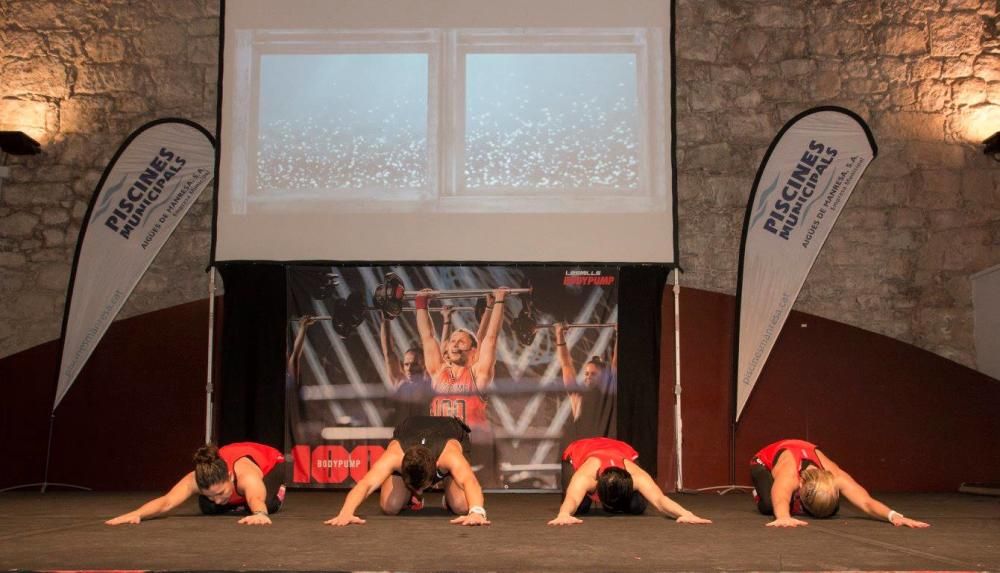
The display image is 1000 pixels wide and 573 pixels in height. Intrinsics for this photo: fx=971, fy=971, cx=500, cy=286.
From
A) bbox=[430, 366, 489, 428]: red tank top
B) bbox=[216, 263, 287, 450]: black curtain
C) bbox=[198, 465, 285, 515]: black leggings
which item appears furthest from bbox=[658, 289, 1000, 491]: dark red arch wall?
bbox=[198, 465, 285, 515]: black leggings

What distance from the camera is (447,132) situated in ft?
22.7

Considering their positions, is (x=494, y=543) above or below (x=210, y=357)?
below

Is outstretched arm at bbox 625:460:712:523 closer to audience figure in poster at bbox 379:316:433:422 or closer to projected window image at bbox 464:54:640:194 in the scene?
audience figure in poster at bbox 379:316:433:422

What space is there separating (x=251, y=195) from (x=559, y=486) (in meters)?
2.98

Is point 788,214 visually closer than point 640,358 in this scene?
No

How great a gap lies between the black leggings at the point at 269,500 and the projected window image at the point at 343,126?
7.77 ft

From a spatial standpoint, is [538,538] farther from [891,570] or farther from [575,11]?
[575,11]

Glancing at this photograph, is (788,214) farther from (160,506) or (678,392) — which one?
(160,506)

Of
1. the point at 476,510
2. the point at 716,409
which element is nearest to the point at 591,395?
the point at 716,409

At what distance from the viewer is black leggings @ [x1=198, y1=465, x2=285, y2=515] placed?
16.3ft

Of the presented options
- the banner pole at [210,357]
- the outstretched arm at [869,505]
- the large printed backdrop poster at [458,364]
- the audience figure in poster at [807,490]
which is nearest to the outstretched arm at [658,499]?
the audience figure in poster at [807,490]

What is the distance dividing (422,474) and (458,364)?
223cm

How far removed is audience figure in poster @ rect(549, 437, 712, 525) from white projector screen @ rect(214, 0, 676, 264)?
6.86ft

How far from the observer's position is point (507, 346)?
680cm
